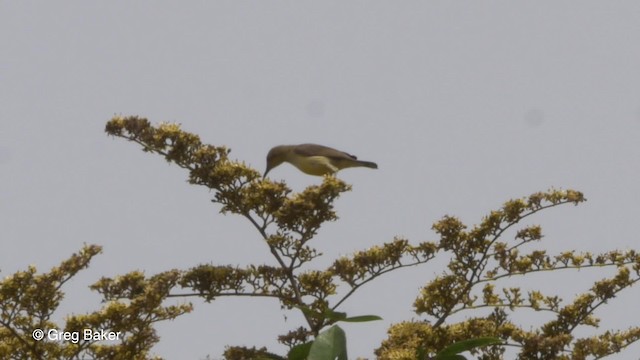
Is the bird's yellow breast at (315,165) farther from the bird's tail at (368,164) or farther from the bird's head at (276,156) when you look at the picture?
the bird's tail at (368,164)

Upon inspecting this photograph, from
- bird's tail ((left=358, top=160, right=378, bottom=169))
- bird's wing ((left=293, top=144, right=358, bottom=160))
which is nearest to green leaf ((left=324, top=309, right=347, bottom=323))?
bird's wing ((left=293, top=144, right=358, bottom=160))

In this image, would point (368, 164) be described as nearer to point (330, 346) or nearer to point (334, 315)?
point (334, 315)

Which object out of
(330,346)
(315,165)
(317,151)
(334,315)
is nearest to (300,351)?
(334,315)

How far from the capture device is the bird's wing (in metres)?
7.43

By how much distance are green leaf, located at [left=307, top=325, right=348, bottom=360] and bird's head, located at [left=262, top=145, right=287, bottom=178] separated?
9.90 ft

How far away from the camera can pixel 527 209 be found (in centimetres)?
657

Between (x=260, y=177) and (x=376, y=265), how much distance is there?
1.10 metres

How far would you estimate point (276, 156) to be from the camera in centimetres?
765

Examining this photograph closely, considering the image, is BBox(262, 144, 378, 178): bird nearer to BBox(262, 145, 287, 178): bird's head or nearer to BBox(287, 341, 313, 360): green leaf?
BBox(262, 145, 287, 178): bird's head

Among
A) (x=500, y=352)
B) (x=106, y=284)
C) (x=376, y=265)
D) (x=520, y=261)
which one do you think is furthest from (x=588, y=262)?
(x=106, y=284)

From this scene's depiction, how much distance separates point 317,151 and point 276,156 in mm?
418

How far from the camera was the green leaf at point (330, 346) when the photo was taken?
4.67m

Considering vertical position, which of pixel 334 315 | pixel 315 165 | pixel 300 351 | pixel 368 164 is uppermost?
pixel 368 164

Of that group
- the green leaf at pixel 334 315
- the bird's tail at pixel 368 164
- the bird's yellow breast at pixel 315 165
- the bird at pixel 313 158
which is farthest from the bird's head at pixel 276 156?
the green leaf at pixel 334 315
